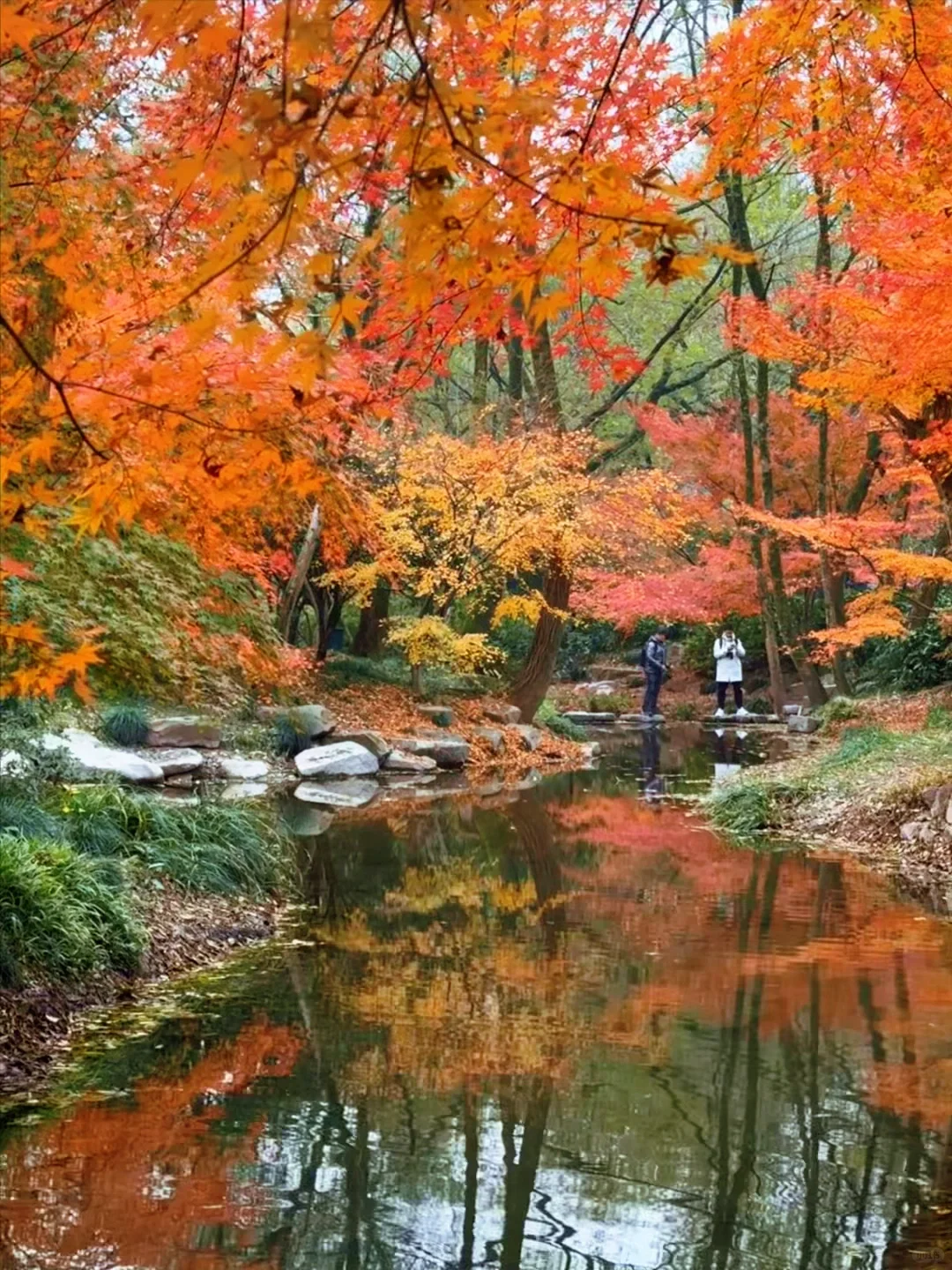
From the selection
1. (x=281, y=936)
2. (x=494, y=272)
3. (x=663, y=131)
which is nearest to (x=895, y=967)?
(x=281, y=936)

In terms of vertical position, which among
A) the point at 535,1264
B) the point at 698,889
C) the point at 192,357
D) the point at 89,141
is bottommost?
the point at 535,1264

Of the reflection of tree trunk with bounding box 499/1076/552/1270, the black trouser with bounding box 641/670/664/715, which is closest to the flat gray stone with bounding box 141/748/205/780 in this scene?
the reflection of tree trunk with bounding box 499/1076/552/1270

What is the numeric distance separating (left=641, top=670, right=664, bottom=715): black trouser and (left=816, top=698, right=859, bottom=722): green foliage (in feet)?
16.1

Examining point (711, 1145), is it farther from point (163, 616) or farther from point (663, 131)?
point (663, 131)

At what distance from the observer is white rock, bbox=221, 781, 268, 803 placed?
13378mm

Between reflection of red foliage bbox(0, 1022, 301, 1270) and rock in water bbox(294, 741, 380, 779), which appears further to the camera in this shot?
rock in water bbox(294, 741, 380, 779)

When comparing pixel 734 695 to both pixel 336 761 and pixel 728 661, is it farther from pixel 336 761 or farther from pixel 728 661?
pixel 336 761

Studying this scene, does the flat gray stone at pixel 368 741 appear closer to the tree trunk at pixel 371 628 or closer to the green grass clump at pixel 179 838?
the tree trunk at pixel 371 628

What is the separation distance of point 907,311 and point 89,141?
5.97 meters

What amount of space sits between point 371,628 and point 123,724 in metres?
7.08

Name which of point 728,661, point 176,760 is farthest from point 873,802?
point 728,661

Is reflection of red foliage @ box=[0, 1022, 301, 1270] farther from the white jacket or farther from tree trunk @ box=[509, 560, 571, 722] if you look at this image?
the white jacket

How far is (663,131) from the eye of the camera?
649 cm

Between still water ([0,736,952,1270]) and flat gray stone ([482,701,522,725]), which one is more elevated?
flat gray stone ([482,701,522,725])
